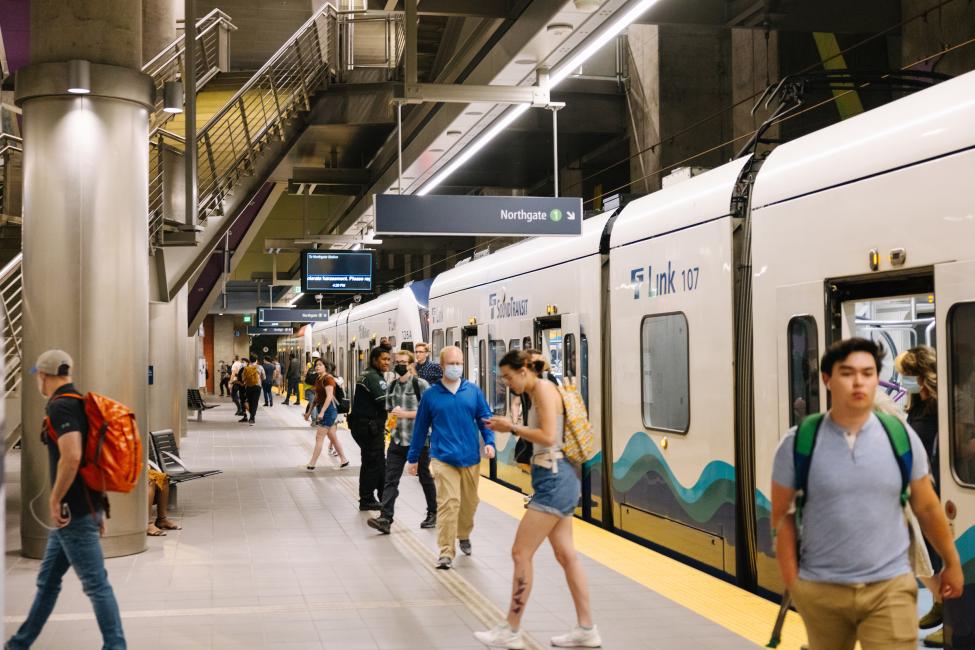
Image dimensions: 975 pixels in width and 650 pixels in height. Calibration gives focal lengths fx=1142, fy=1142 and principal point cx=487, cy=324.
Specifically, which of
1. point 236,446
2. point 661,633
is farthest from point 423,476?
point 236,446

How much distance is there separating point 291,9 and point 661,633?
24.4 metres

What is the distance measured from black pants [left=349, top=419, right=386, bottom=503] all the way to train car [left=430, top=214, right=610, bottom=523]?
1687mm

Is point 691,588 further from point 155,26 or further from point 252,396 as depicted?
point 252,396

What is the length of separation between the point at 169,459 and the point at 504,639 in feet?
23.7

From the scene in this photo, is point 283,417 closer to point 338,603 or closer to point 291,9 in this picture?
point 291,9

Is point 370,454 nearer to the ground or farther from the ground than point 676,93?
nearer to the ground

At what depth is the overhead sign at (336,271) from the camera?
21.9 metres

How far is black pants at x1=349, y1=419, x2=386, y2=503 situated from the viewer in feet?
37.2

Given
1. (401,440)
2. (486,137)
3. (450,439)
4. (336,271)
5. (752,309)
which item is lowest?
(401,440)

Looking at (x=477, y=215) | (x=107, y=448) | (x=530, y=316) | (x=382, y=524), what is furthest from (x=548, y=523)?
(x=530, y=316)

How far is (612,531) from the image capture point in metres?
9.93

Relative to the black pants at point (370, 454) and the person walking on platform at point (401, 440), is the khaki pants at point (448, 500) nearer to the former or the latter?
the person walking on platform at point (401, 440)

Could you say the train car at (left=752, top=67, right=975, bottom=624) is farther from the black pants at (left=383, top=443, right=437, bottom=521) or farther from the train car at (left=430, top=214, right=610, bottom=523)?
the black pants at (left=383, top=443, right=437, bottom=521)

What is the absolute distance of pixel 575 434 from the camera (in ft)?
20.4
